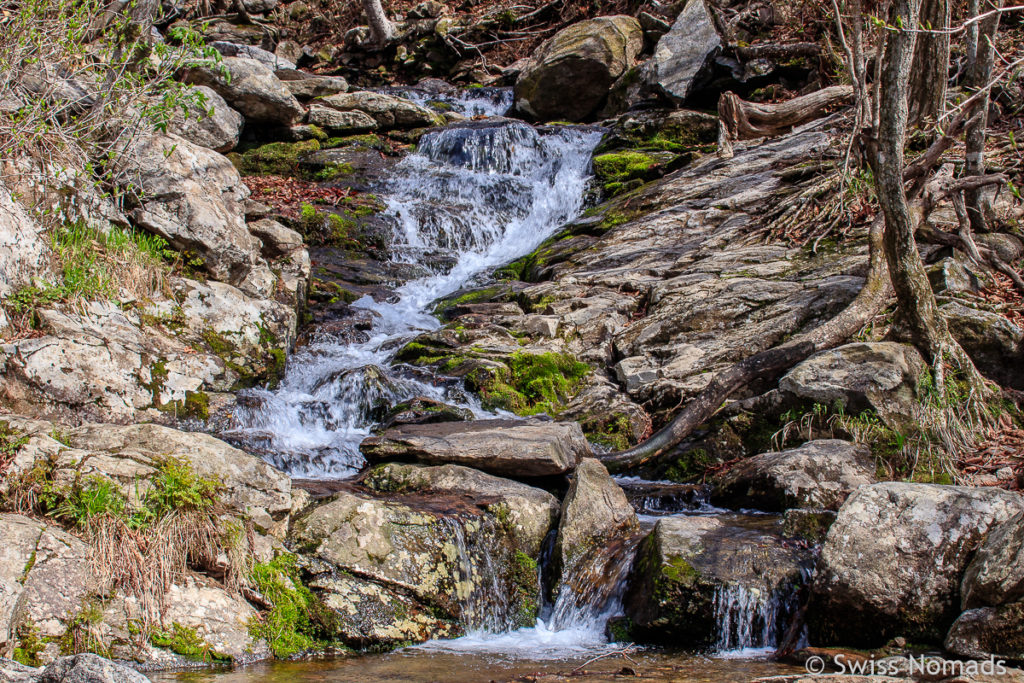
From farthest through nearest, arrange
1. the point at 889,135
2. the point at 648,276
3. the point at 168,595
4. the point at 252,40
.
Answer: the point at 252,40
the point at 648,276
the point at 889,135
the point at 168,595

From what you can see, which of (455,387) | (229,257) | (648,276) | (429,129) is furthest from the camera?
(429,129)

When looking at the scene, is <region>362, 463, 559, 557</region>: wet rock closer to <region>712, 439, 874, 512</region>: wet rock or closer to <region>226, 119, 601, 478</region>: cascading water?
<region>226, 119, 601, 478</region>: cascading water

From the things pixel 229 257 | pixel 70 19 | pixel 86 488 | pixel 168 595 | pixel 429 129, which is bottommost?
pixel 168 595

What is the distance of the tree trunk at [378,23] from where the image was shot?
73.8ft

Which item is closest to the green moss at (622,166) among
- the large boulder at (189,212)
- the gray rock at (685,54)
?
the gray rock at (685,54)

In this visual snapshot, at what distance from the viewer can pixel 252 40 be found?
2384 cm

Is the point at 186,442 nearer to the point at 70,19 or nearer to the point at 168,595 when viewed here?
the point at 168,595

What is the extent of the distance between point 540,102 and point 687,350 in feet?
40.6

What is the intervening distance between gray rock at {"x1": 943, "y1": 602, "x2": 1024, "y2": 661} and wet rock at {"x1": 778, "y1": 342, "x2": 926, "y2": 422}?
9.37 feet

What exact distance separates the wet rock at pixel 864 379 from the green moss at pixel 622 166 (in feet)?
28.4

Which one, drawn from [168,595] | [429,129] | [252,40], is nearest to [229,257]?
[168,595]

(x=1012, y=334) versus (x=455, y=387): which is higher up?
(x=1012, y=334)

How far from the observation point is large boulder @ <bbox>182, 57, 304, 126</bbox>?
51.9 ft

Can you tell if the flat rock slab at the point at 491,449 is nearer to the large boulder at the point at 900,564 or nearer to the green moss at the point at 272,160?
the large boulder at the point at 900,564
